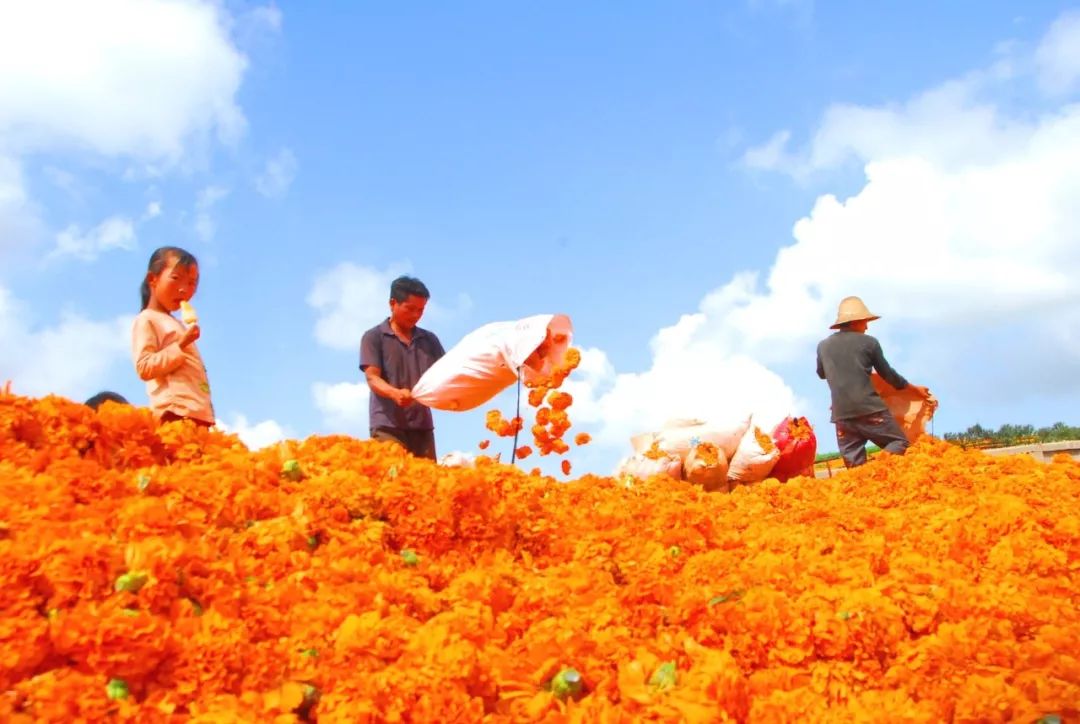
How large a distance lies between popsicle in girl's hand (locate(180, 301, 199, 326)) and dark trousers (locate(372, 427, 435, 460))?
2.03m

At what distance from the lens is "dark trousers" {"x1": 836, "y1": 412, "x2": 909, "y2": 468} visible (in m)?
8.73

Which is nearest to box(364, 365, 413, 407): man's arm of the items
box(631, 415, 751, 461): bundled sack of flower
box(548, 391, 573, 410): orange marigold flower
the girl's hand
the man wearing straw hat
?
the girl's hand

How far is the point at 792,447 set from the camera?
9.01 meters

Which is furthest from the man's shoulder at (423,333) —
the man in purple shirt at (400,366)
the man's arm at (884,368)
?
the man's arm at (884,368)

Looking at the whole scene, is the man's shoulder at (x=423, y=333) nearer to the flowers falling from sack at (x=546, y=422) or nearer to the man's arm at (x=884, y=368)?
the flowers falling from sack at (x=546, y=422)

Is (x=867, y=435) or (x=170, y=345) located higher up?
(x=867, y=435)

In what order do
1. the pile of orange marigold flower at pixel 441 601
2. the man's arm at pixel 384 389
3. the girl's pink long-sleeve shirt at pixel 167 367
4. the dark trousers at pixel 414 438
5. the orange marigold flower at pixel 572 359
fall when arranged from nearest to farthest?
the pile of orange marigold flower at pixel 441 601 < the girl's pink long-sleeve shirt at pixel 167 367 < the man's arm at pixel 384 389 < the dark trousers at pixel 414 438 < the orange marigold flower at pixel 572 359

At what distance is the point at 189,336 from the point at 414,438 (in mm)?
2323

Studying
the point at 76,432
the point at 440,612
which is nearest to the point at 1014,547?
the point at 440,612

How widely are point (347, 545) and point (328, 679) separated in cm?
64

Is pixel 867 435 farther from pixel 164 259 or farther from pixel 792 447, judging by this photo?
pixel 164 259

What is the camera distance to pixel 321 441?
3904 mm

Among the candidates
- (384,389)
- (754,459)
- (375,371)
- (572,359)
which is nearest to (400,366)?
(375,371)

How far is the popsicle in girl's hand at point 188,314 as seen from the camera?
482 centimetres
